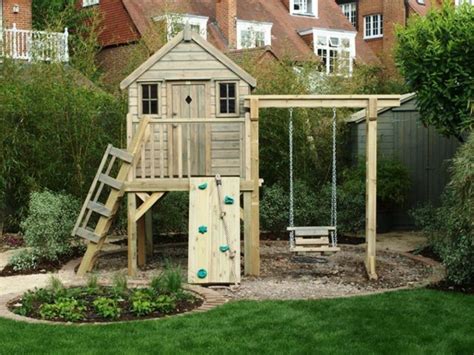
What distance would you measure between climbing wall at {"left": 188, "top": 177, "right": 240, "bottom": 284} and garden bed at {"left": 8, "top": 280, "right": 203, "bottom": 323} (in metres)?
1.09

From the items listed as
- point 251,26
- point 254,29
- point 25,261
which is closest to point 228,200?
point 25,261

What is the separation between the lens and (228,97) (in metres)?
10.9

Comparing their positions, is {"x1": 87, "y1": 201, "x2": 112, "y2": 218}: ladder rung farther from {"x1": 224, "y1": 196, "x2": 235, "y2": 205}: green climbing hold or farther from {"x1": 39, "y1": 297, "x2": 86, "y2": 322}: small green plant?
{"x1": 39, "y1": 297, "x2": 86, "y2": 322}: small green plant

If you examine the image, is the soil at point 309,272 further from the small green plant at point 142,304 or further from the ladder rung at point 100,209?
the small green plant at point 142,304

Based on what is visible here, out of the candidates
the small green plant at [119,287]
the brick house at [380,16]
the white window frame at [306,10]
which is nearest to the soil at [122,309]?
the small green plant at [119,287]

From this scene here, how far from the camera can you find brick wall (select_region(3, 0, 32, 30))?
73.6 feet

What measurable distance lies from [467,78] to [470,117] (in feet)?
2.33

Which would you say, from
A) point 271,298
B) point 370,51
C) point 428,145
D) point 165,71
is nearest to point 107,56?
point 370,51

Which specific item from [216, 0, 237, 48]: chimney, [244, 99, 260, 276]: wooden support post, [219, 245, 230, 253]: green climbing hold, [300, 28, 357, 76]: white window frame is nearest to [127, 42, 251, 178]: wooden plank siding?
[244, 99, 260, 276]: wooden support post

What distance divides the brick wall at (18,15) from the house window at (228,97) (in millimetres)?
13276

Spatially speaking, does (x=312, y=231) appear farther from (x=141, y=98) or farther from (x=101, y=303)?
(x=101, y=303)

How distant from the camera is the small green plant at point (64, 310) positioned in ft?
24.4

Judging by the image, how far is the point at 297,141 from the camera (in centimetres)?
1577

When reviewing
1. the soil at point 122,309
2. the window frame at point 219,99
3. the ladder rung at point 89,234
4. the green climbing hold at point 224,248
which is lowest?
the soil at point 122,309
